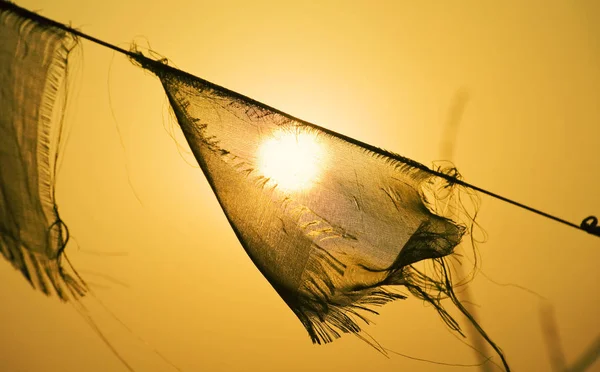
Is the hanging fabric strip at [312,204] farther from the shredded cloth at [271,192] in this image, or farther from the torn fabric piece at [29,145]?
the torn fabric piece at [29,145]

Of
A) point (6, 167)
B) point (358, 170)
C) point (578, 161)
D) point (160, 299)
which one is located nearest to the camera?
point (6, 167)

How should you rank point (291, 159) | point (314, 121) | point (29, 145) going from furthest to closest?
A: point (314, 121) → point (291, 159) → point (29, 145)

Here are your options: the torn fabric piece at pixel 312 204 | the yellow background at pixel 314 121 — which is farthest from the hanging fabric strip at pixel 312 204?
the yellow background at pixel 314 121

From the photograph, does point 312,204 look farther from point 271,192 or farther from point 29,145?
point 29,145

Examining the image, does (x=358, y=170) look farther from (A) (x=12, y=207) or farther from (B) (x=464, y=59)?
Answer: (A) (x=12, y=207)

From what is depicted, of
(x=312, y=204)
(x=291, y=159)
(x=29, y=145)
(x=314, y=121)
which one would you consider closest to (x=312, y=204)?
(x=312, y=204)

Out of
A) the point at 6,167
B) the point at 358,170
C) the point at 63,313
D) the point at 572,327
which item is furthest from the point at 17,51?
the point at 572,327
